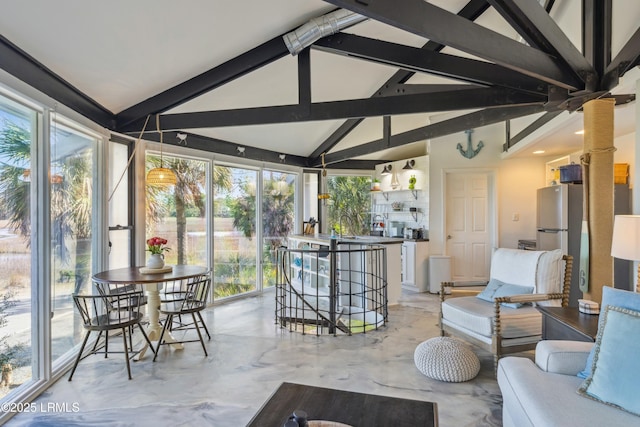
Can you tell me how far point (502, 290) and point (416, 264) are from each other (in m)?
2.64

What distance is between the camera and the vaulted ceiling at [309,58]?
89.3 inches

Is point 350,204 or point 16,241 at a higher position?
point 350,204

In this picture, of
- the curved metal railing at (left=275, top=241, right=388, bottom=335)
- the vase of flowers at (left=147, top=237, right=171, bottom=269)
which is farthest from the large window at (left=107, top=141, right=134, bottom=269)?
the curved metal railing at (left=275, top=241, right=388, bottom=335)

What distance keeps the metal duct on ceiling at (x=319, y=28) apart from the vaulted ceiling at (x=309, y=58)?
0.07ft

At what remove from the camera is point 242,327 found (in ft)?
13.7

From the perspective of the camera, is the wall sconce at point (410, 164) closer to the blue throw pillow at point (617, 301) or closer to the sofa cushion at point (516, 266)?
the sofa cushion at point (516, 266)

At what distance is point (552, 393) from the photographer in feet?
5.66

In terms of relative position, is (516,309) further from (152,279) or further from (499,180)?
(499,180)

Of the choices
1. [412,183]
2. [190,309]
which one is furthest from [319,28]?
[412,183]

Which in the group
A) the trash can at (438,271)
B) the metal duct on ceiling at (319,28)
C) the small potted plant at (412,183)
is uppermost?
the metal duct on ceiling at (319,28)

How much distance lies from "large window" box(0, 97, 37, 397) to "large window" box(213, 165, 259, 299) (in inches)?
107

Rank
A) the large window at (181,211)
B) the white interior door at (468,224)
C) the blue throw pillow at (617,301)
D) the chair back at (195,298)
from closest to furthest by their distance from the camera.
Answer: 1. the blue throw pillow at (617,301)
2. the chair back at (195,298)
3. the large window at (181,211)
4. the white interior door at (468,224)

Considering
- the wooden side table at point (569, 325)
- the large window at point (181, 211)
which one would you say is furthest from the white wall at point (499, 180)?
the large window at point (181, 211)

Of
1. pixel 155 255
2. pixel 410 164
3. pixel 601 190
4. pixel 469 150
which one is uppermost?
pixel 469 150
